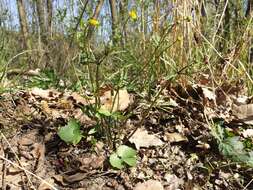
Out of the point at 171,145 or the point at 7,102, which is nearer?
the point at 171,145

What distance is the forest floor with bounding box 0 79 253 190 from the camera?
1.35 metres

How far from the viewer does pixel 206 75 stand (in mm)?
1903

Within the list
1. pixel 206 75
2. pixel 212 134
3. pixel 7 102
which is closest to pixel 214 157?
pixel 212 134

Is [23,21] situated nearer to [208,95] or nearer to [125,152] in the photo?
[208,95]

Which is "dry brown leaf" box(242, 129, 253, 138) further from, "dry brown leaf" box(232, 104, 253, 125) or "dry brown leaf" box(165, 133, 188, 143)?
"dry brown leaf" box(165, 133, 188, 143)

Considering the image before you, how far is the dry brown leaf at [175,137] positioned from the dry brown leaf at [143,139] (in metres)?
0.04

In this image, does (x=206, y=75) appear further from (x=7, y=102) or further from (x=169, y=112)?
(x=7, y=102)

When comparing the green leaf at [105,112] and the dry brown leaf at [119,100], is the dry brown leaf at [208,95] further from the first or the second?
the green leaf at [105,112]

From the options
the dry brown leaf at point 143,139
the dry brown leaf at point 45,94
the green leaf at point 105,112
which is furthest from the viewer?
the dry brown leaf at point 45,94

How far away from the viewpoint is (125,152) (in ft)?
4.48

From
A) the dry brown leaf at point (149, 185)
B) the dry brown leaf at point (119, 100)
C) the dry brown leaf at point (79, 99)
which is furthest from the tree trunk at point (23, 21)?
the dry brown leaf at point (149, 185)

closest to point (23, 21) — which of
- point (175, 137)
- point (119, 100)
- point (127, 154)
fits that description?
point (119, 100)

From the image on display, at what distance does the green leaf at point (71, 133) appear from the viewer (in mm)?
1356

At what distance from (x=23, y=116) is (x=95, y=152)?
36 cm
